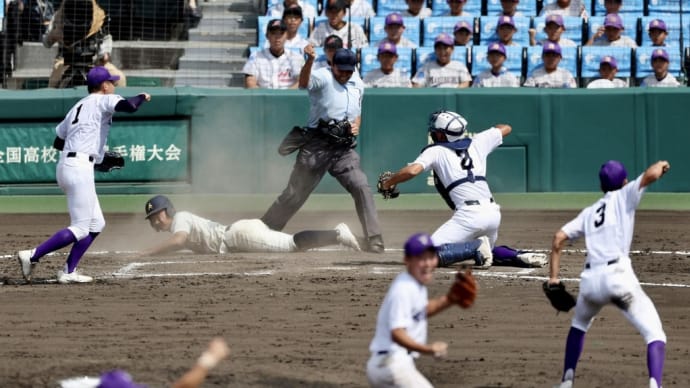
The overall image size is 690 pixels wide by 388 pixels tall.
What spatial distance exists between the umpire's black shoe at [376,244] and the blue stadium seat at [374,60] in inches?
227

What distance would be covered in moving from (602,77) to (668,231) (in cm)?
398

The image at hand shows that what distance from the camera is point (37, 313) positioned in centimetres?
993

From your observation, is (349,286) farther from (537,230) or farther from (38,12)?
(38,12)

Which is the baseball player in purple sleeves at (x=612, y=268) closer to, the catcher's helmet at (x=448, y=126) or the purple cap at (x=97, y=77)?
the catcher's helmet at (x=448, y=126)

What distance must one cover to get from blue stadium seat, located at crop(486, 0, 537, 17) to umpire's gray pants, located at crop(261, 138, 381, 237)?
293 inches

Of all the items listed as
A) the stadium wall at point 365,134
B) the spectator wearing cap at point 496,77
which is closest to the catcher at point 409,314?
the stadium wall at point 365,134

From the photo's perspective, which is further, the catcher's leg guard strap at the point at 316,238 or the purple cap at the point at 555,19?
the purple cap at the point at 555,19

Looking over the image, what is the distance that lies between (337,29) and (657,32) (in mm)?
4805

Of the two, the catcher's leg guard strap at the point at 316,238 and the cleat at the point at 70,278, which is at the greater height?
the catcher's leg guard strap at the point at 316,238

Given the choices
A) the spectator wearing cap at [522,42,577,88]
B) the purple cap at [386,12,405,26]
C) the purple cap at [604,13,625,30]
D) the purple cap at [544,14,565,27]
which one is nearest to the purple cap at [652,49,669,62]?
the purple cap at [604,13,625,30]

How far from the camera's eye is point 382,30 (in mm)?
19328

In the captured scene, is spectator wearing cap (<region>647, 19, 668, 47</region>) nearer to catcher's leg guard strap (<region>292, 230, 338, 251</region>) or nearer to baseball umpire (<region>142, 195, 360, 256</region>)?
baseball umpire (<region>142, 195, 360, 256</region>)

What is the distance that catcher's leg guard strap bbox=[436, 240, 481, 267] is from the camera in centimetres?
1135

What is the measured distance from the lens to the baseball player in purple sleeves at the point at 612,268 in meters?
7.26
